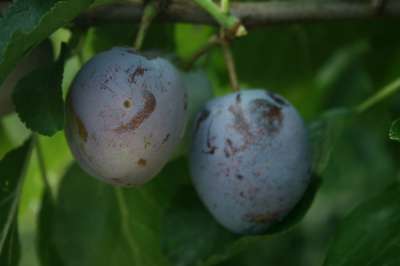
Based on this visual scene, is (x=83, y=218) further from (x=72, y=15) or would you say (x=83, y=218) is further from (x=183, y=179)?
(x=72, y=15)

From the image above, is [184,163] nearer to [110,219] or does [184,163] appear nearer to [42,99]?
[110,219]

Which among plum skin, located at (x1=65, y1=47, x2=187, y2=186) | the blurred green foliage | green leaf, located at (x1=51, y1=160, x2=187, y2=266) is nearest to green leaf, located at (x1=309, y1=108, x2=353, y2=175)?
the blurred green foliage

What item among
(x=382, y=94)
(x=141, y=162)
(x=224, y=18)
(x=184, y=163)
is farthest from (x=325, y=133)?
(x=141, y=162)

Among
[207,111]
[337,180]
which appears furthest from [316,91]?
[207,111]

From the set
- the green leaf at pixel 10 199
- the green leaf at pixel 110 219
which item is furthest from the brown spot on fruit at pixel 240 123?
→ the green leaf at pixel 10 199

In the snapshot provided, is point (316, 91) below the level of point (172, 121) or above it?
below

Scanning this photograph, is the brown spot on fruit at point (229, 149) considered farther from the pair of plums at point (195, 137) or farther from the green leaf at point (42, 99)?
the green leaf at point (42, 99)
